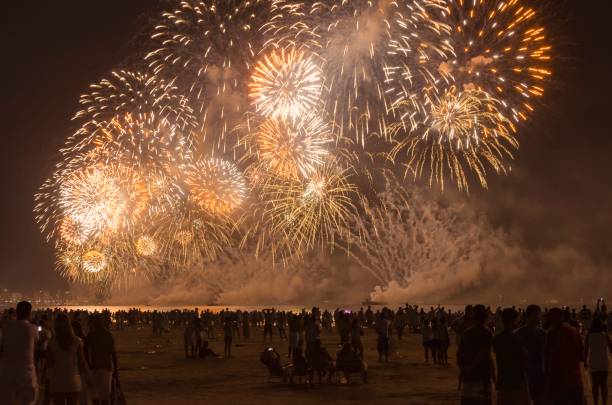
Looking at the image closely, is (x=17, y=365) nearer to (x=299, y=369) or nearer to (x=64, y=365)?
(x=64, y=365)

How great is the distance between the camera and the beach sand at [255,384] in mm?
14469

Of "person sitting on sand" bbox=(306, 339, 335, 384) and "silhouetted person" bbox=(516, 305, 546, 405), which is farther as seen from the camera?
"person sitting on sand" bbox=(306, 339, 335, 384)

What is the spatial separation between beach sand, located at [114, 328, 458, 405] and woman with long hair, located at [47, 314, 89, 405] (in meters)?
5.62

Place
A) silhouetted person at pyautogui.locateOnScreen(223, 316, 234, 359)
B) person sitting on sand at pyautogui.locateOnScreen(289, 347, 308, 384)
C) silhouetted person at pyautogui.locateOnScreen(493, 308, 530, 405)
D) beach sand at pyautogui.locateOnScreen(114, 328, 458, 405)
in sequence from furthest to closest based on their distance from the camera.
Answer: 1. silhouetted person at pyautogui.locateOnScreen(223, 316, 234, 359)
2. person sitting on sand at pyautogui.locateOnScreen(289, 347, 308, 384)
3. beach sand at pyautogui.locateOnScreen(114, 328, 458, 405)
4. silhouetted person at pyautogui.locateOnScreen(493, 308, 530, 405)

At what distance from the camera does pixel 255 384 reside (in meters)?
17.1

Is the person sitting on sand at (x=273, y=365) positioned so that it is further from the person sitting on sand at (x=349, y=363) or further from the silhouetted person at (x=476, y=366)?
the silhouetted person at (x=476, y=366)

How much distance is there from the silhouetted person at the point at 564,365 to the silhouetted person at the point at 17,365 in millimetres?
6016

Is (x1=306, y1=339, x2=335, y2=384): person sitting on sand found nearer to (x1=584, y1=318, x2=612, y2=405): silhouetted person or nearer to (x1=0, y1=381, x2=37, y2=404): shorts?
(x1=584, y1=318, x2=612, y2=405): silhouetted person

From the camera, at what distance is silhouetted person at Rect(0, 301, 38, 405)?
784 cm

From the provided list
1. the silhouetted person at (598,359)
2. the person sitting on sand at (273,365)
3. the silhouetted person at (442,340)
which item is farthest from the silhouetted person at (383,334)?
the silhouetted person at (598,359)

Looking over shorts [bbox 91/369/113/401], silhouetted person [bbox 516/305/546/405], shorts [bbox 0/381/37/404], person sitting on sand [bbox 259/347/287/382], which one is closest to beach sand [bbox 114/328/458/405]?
person sitting on sand [bbox 259/347/287/382]

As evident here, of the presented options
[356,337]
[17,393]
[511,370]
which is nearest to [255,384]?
[356,337]

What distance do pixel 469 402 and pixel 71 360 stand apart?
4.76 m

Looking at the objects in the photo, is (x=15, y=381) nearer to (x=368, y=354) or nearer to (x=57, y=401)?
(x=57, y=401)
